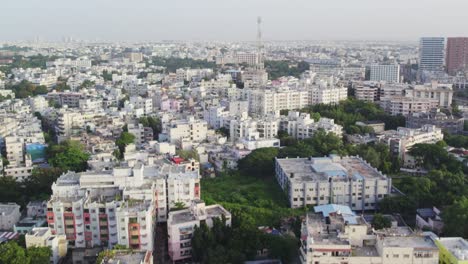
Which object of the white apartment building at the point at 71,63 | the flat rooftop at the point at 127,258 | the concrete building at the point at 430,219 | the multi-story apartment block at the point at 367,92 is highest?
the white apartment building at the point at 71,63

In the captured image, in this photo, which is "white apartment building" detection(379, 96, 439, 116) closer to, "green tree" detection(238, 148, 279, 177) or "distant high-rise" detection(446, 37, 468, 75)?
"green tree" detection(238, 148, 279, 177)

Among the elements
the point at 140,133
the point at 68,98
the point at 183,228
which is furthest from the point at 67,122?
the point at 183,228

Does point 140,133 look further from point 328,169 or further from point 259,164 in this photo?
point 328,169

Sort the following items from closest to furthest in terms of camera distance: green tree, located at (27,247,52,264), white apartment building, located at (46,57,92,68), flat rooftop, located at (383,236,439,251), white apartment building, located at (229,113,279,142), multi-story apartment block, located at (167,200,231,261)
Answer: flat rooftop, located at (383,236,439,251), green tree, located at (27,247,52,264), multi-story apartment block, located at (167,200,231,261), white apartment building, located at (229,113,279,142), white apartment building, located at (46,57,92,68)

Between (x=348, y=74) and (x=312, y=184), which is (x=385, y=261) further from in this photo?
(x=348, y=74)

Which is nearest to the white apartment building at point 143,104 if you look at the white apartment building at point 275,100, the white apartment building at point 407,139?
the white apartment building at point 275,100

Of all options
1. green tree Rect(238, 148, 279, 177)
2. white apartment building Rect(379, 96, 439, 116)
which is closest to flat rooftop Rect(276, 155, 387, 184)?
green tree Rect(238, 148, 279, 177)

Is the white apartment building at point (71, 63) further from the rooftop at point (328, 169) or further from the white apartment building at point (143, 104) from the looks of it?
the rooftop at point (328, 169)
